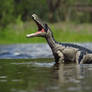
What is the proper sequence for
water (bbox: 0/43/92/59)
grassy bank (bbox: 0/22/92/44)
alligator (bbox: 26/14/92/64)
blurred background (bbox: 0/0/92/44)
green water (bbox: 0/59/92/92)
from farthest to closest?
blurred background (bbox: 0/0/92/44) < grassy bank (bbox: 0/22/92/44) < water (bbox: 0/43/92/59) < alligator (bbox: 26/14/92/64) < green water (bbox: 0/59/92/92)

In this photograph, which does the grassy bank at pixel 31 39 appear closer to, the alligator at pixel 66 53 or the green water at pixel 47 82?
the alligator at pixel 66 53

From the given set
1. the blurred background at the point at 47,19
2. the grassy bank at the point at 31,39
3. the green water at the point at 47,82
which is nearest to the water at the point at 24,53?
the green water at the point at 47,82

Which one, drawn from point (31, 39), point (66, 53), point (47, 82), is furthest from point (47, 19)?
point (47, 82)

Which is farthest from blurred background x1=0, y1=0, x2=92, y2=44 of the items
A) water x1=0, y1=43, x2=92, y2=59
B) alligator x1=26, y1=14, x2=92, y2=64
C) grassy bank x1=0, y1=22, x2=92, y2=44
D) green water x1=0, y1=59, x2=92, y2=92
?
green water x1=0, y1=59, x2=92, y2=92

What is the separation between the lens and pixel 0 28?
35.5m

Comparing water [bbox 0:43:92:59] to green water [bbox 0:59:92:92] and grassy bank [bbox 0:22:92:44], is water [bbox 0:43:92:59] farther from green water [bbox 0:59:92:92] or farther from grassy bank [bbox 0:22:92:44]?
grassy bank [bbox 0:22:92:44]

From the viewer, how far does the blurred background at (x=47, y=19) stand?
113 feet

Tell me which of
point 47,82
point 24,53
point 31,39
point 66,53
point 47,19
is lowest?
point 47,82

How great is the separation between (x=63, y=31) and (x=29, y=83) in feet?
92.4

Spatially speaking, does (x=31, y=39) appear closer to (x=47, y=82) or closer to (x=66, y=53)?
(x=66, y=53)

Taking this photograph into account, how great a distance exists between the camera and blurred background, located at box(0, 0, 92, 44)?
1352 inches

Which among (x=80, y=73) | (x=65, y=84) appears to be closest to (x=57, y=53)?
(x=80, y=73)

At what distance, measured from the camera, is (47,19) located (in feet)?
173

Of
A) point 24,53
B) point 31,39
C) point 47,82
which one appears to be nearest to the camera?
point 47,82
